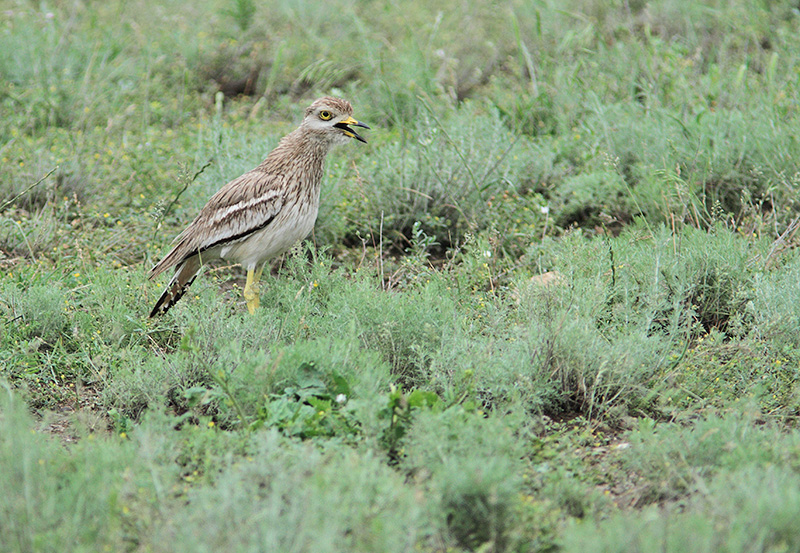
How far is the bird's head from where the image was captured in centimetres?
532

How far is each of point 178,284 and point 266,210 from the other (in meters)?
0.73

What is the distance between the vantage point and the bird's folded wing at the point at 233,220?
514 cm

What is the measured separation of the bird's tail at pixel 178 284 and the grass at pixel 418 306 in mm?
94

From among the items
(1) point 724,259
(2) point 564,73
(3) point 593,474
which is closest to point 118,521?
(3) point 593,474

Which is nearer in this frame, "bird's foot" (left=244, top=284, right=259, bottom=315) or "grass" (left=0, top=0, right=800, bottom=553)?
"grass" (left=0, top=0, right=800, bottom=553)

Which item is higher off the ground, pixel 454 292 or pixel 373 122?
pixel 373 122

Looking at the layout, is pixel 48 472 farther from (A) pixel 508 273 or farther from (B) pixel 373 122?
(B) pixel 373 122

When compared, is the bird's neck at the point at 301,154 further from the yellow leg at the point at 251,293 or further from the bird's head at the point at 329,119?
the yellow leg at the point at 251,293


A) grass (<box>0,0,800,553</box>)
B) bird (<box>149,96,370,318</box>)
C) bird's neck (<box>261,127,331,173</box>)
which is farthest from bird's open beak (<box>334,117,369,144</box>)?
grass (<box>0,0,800,553</box>)

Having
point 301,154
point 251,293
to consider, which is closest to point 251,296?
point 251,293

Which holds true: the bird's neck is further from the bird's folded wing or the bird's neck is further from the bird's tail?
the bird's tail

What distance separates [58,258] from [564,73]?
4802 mm

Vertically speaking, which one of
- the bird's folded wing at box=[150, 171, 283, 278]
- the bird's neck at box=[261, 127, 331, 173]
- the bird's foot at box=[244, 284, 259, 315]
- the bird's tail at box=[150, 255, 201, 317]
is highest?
the bird's neck at box=[261, 127, 331, 173]

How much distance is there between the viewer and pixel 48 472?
9.98ft
